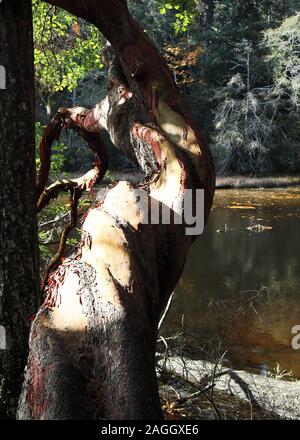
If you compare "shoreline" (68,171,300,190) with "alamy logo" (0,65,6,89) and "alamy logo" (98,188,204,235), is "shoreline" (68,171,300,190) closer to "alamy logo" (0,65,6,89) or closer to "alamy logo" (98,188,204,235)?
"alamy logo" (0,65,6,89)

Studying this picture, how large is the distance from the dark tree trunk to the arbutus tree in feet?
2.71

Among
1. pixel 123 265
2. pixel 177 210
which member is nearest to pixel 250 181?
pixel 177 210

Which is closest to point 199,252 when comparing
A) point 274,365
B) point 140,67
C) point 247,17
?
point 274,365

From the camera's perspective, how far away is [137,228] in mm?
1351

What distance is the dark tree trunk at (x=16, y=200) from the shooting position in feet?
8.30

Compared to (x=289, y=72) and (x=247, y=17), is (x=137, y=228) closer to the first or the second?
(x=289, y=72)

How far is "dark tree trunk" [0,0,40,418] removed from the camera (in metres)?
2.53

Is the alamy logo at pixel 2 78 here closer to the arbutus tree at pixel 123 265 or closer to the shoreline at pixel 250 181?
the arbutus tree at pixel 123 265

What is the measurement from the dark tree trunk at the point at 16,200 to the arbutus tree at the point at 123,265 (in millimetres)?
827

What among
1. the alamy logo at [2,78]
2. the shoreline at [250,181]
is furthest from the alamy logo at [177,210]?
the shoreline at [250,181]

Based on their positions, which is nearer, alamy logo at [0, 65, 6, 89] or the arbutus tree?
the arbutus tree

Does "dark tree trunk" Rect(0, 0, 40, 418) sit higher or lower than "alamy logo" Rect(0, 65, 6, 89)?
lower

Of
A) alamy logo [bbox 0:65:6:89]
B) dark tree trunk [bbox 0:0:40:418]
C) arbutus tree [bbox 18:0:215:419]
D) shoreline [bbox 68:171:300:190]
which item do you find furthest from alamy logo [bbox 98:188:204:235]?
shoreline [bbox 68:171:300:190]

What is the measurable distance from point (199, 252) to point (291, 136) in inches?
498
